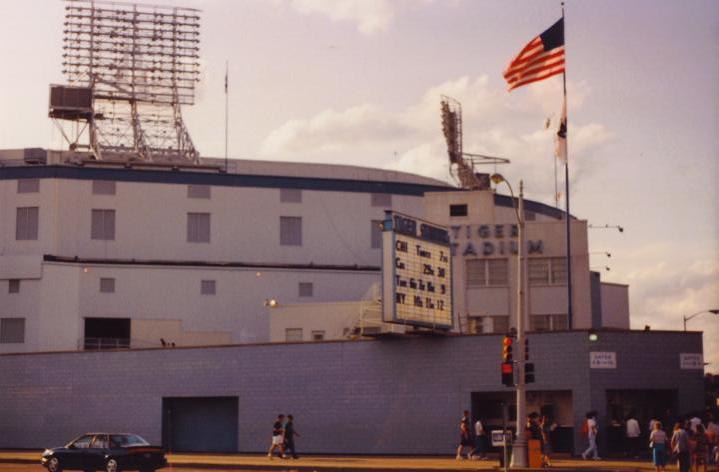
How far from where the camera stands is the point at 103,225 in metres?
71.2

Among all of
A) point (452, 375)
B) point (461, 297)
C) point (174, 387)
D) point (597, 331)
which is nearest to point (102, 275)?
point (174, 387)

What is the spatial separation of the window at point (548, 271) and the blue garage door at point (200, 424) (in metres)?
17.5

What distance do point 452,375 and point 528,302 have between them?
46.1 feet

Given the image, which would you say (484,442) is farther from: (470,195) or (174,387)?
(470,195)

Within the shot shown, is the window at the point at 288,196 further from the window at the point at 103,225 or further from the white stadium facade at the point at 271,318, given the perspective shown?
the window at the point at 103,225

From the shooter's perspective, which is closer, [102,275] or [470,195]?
[470,195]

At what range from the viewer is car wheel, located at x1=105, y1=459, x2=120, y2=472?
3719 cm

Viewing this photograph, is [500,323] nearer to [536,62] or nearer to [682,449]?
[536,62]

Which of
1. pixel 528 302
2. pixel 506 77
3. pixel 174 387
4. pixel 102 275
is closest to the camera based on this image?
pixel 506 77

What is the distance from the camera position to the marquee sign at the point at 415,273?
44.2 meters

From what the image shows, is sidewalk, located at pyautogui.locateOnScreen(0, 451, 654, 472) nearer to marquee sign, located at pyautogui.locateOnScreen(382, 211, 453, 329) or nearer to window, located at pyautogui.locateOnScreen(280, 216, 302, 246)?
marquee sign, located at pyautogui.locateOnScreen(382, 211, 453, 329)

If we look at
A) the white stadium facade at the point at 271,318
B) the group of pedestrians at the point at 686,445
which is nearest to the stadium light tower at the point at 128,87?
the white stadium facade at the point at 271,318

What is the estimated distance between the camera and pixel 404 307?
4456cm

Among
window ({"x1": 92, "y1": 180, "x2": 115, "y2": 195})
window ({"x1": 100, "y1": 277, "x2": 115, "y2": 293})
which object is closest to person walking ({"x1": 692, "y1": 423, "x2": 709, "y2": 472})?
window ({"x1": 100, "y1": 277, "x2": 115, "y2": 293})
